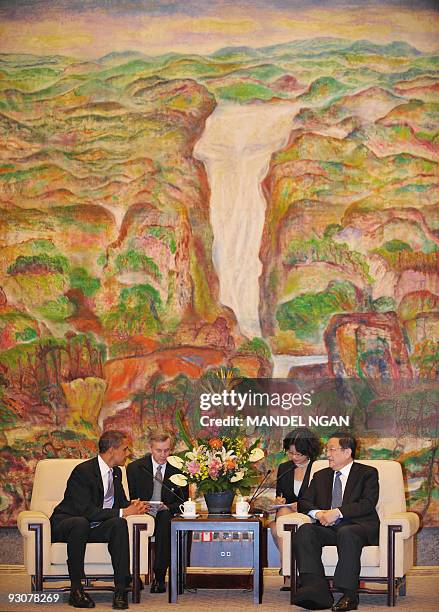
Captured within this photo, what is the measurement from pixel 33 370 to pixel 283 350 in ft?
8.20

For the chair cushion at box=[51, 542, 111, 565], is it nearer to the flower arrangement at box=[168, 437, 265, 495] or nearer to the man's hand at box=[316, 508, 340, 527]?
the flower arrangement at box=[168, 437, 265, 495]

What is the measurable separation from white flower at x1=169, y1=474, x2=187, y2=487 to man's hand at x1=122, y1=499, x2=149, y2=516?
32cm

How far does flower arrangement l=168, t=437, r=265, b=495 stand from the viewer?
818 centimetres

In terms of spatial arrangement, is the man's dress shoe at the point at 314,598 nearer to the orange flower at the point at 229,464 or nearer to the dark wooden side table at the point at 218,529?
the dark wooden side table at the point at 218,529

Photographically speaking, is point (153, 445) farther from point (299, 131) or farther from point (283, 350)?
point (299, 131)

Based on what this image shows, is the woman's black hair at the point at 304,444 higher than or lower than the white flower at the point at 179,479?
higher

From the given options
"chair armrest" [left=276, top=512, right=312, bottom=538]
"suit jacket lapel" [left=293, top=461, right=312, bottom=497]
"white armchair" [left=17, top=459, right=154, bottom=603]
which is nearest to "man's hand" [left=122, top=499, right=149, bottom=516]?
"white armchair" [left=17, top=459, right=154, bottom=603]

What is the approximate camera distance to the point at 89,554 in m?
7.98

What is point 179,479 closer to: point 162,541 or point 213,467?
point 213,467

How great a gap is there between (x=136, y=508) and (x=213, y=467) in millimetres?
690

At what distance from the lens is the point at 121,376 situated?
10.4 m

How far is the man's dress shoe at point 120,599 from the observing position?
303 inches

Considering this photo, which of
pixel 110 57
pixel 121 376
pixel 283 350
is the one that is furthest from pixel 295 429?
pixel 110 57

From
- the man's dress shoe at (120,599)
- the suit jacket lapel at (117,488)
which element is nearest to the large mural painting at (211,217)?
the suit jacket lapel at (117,488)
